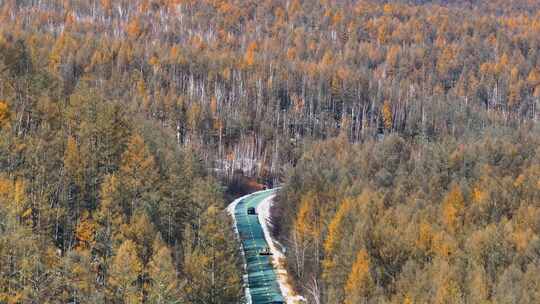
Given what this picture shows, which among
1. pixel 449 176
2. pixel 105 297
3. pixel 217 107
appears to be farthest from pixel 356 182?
pixel 217 107

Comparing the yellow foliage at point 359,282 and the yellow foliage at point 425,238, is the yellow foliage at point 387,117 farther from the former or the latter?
the yellow foliage at point 359,282

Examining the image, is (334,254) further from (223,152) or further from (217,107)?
(217,107)

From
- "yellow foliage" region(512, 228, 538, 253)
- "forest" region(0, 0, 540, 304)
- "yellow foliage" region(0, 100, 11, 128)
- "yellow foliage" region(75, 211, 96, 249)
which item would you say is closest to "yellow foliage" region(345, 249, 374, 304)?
"forest" region(0, 0, 540, 304)

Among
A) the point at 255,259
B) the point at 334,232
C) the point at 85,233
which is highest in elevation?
the point at 85,233

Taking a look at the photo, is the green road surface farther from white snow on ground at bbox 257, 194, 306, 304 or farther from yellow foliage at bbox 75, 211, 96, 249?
yellow foliage at bbox 75, 211, 96, 249

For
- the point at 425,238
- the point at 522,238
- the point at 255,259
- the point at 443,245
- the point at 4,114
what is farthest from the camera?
the point at 255,259

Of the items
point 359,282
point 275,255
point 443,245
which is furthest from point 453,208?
point 359,282

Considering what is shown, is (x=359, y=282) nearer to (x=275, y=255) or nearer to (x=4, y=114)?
(x=275, y=255)
